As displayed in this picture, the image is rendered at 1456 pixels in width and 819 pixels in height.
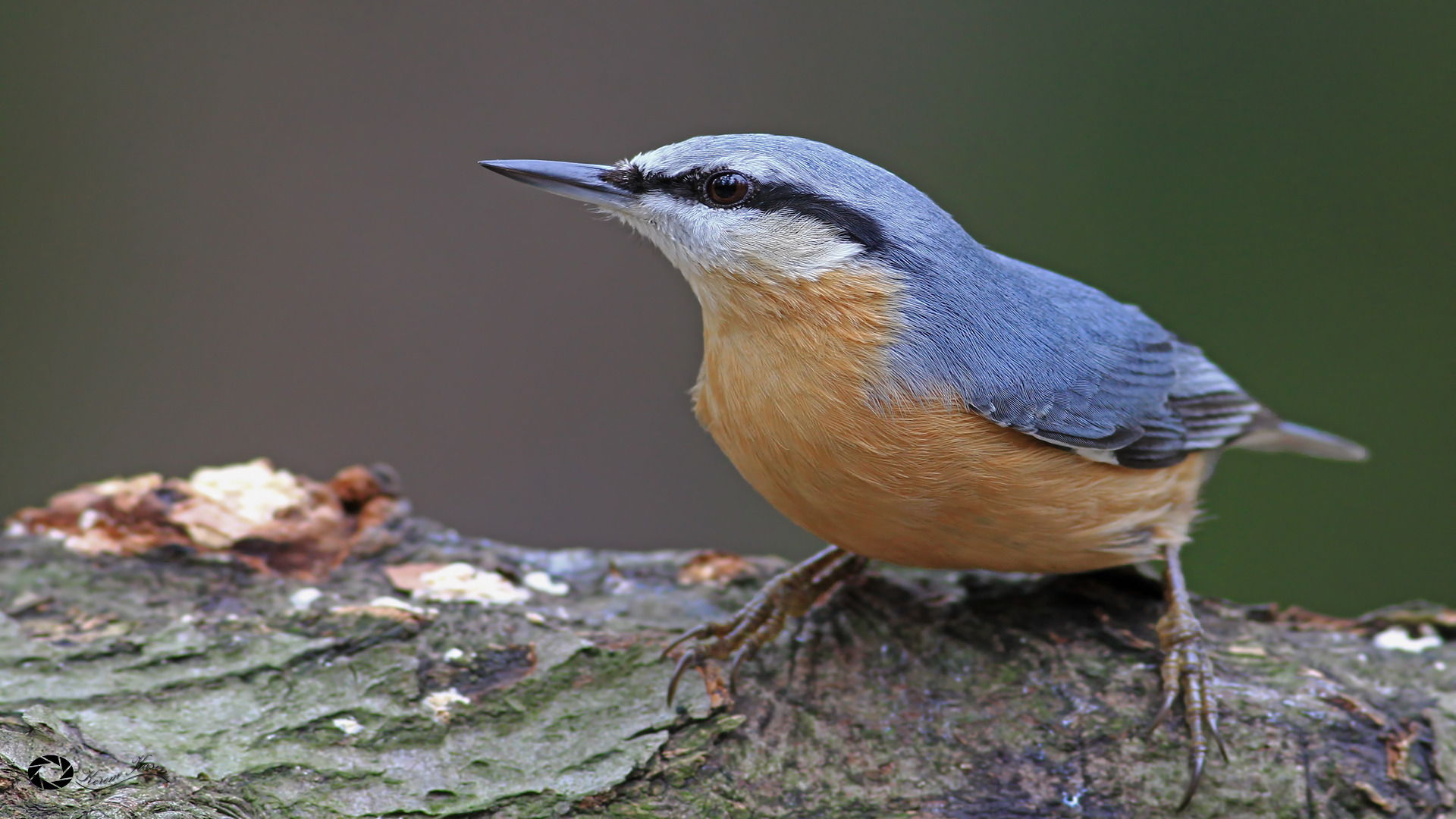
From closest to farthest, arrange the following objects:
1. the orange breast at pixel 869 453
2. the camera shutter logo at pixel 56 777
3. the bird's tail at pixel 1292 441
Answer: the camera shutter logo at pixel 56 777
the orange breast at pixel 869 453
the bird's tail at pixel 1292 441

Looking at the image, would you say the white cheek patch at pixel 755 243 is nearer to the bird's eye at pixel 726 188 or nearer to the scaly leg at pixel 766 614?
the bird's eye at pixel 726 188

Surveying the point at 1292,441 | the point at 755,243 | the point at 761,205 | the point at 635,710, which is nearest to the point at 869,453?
the point at 755,243

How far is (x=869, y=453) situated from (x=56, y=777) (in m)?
1.99

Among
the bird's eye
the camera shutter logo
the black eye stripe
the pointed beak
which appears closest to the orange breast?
the black eye stripe

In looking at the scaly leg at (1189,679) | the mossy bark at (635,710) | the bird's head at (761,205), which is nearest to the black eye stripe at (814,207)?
the bird's head at (761,205)

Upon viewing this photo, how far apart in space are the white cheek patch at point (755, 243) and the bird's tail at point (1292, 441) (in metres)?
1.73

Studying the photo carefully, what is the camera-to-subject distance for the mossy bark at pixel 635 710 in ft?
8.23

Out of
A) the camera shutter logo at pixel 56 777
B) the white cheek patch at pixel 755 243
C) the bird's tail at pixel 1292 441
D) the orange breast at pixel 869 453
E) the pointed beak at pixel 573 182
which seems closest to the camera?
the camera shutter logo at pixel 56 777

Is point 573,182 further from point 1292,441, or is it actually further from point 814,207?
point 1292,441

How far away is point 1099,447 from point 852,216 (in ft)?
3.03

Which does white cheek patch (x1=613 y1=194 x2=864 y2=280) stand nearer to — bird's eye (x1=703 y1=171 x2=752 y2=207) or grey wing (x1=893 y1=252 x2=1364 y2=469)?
bird's eye (x1=703 y1=171 x2=752 y2=207)

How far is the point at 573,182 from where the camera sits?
2.91 meters

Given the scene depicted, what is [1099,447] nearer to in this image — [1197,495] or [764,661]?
[1197,495]

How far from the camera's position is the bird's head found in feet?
9.16
